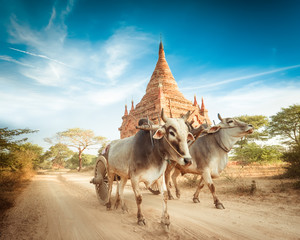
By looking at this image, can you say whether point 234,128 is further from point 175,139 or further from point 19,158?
point 19,158

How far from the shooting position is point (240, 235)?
2.41 metres

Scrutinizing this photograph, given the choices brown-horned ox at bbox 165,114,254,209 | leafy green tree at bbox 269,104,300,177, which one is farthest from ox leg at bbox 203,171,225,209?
leafy green tree at bbox 269,104,300,177

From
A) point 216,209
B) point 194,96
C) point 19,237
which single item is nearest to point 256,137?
point 194,96

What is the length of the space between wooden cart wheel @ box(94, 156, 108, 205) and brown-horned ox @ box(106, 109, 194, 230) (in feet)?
3.90

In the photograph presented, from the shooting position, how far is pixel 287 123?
20250 millimetres

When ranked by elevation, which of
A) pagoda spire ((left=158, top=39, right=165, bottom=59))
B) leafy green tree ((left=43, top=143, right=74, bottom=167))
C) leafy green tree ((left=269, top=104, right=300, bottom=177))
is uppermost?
pagoda spire ((left=158, top=39, right=165, bottom=59))

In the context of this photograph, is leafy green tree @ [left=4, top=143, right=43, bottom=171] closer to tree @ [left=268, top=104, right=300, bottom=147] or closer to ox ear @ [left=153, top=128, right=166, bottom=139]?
ox ear @ [left=153, top=128, right=166, bottom=139]

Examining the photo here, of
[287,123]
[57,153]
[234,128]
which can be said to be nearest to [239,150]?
[287,123]

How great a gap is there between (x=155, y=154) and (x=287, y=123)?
2463 centimetres

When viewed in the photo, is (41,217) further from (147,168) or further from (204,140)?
(204,140)

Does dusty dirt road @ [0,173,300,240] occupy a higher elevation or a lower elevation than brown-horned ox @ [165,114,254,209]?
lower

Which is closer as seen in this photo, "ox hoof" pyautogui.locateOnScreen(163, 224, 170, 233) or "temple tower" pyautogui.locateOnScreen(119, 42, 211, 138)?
"ox hoof" pyautogui.locateOnScreen(163, 224, 170, 233)

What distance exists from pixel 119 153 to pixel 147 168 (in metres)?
1.08

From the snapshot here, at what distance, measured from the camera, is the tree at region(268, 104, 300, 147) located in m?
19.3
